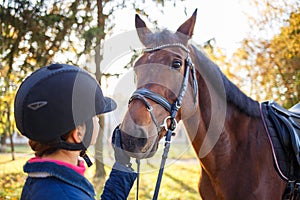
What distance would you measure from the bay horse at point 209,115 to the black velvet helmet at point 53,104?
96 centimetres

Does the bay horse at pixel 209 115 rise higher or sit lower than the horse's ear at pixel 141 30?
lower

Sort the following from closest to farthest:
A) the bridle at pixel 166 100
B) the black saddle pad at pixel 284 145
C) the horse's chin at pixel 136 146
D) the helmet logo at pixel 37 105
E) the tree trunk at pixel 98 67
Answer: the helmet logo at pixel 37 105, the horse's chin at pixel 136 146, the bridle at pixel 166 100, the black saddle pad at pixel 284 145, the tree trunk at pixel 98 67

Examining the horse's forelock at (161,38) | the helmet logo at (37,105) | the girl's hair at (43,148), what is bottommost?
the girl's hair at (43,148)

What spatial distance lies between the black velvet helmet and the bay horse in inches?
37.9

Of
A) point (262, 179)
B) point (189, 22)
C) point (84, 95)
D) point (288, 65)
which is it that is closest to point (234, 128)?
point (262, 179)

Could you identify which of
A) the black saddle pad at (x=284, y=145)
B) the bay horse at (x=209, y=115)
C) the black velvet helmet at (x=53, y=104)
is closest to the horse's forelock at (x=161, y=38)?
the bay horse at (x=209, y=115)

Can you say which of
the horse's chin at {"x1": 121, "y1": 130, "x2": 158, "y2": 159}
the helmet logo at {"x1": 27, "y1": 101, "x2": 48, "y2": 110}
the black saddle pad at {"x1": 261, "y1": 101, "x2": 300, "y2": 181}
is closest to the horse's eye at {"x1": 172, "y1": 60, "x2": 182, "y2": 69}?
the horse's chin at {"x1": 121, "y1": 130, "x2": 158, "y2": 159}

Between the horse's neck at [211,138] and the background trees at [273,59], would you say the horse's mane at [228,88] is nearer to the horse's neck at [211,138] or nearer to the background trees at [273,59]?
the horse's neck at [211,138]

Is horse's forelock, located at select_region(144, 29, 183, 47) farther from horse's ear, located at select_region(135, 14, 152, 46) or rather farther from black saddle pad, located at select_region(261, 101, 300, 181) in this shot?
black saddle pad, located at select_region(261, 101, 300, 181)

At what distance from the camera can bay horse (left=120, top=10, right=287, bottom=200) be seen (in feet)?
7.80

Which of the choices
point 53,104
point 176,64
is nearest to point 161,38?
point 176,64

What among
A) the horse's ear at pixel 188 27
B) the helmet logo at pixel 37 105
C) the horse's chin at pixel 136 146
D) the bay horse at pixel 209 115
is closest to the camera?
the helmet logo at pixel 37 105

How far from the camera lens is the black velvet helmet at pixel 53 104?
Answer: 128 cm

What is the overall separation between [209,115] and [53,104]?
1566 mm
